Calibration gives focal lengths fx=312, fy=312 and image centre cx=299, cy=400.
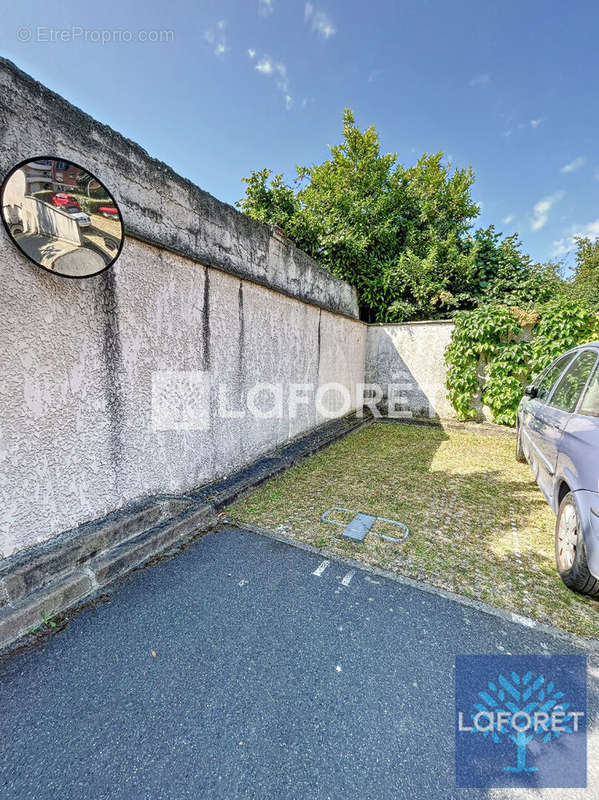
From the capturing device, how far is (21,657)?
5.43 ft

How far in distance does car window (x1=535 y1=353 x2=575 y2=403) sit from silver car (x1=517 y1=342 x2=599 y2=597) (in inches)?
0.9

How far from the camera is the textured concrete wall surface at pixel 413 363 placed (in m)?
7.45

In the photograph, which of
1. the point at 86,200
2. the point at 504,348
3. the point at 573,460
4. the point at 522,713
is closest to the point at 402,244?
the point at 504,348

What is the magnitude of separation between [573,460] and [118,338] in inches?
139

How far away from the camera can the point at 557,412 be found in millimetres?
2873

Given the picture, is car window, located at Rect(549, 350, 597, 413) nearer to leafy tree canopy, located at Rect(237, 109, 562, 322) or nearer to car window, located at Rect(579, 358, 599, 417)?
car window, located at Rect(579, 358, 599, 417)

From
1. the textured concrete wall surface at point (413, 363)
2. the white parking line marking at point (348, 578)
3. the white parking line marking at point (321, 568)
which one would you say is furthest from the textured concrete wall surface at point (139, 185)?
the textured concrete wall surface at point (413, 363)

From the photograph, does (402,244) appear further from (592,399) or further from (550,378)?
(592,399)

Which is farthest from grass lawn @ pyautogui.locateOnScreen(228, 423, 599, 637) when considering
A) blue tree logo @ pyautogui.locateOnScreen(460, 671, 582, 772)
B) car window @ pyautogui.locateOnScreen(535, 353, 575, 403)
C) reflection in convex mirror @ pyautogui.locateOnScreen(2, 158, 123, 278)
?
reflection in convex mirror @ pyautogui.locateOnScreen(2, 158, 123, 278)

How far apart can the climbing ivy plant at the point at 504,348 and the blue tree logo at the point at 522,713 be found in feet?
18.9

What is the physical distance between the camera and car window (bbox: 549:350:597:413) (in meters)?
2.65

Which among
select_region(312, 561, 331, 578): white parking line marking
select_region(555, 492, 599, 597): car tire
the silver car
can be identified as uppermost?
the silver car

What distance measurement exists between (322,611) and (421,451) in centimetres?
402

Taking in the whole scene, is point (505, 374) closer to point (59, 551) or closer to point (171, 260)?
point (171, 260)
